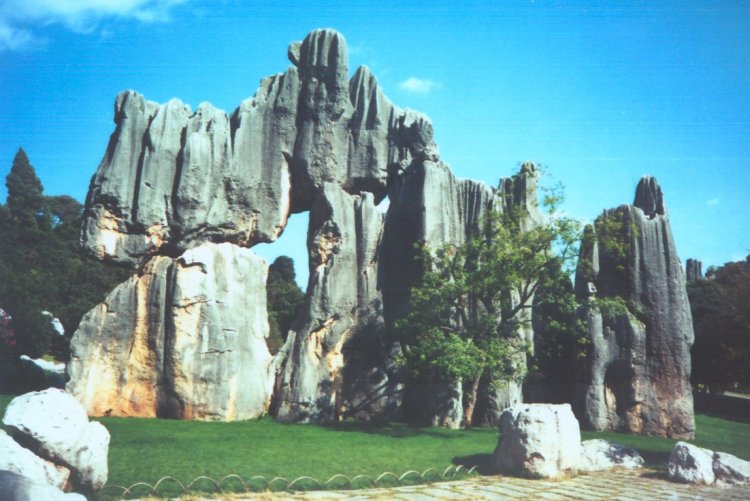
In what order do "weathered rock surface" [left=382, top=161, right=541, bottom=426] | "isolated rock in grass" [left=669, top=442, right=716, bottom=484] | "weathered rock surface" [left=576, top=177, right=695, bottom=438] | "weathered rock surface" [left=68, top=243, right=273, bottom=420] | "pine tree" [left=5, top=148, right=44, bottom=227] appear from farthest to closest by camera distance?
"pine tree" [left=5, top=148, right=44, bottom=227], "weathered rock surface" [left=382, top=161, right=541, bottom=426], "weathered rock surface" [left=576, top=177, right=695, bottom=438], "weathered rock surface" [left=68, top=243, right=273, bottom=420], "isolated rock in grass" [left=669, top=442, right=716, bottom=484]

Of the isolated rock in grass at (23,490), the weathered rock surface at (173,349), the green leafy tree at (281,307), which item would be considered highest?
the green leafy tree at (281,307)

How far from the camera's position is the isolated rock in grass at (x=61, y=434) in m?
7.82

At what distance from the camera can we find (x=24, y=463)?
7246 millimetres

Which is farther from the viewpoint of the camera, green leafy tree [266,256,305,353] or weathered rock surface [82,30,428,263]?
green leafy tree [266,256,305,353]

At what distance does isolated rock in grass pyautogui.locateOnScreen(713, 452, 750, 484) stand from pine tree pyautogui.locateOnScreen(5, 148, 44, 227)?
2552 centimetres

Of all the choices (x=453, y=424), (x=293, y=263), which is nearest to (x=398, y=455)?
(x=453, y=424)

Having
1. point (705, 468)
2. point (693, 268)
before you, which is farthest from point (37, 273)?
point (693, 268)

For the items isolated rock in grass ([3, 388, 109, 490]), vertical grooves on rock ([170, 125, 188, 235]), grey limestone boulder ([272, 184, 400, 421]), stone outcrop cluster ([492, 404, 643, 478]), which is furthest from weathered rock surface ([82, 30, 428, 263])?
stone outcrop cluster ([492, 404, 643, 478])

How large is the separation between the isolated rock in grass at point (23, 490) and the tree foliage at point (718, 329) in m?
23.4

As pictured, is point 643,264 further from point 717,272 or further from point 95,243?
point 95,243

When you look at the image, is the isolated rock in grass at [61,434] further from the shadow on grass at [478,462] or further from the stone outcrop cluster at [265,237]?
the stone outcrop cluster at [265,237]

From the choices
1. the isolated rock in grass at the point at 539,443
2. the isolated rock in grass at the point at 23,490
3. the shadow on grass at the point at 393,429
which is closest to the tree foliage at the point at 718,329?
the shadow on grass at the point at 393,429

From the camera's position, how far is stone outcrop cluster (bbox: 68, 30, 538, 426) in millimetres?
18641

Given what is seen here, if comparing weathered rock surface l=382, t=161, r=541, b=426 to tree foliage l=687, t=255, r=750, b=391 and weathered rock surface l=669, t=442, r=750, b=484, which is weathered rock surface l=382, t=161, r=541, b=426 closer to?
weathered rock surface l=669, t=442, r=750, b=484
